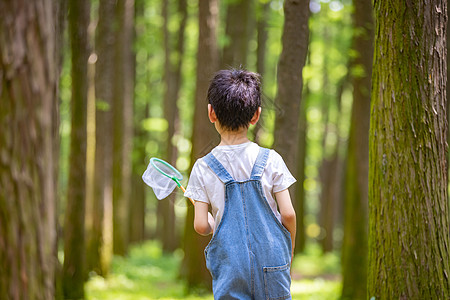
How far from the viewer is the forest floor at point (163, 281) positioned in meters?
9.73

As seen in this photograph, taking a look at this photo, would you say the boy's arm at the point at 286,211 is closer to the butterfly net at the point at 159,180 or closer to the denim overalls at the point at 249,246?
the denim overalls at the point at 249,246

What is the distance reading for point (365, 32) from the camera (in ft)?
28.8

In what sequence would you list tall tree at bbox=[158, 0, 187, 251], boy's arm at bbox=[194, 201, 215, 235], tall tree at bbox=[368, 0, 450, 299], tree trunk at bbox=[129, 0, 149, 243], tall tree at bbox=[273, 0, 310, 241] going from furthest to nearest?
tree trunk at bbox=[129, 0, 149, 243]
tall tree at bbox=[158, 0, 187, 251]
tall tree at bbox=[273, 0, 310, 241]
tall tree at bbox=[368, 0, 450, 299]
boy's arm at bbox=[194, 201, 215, 235]

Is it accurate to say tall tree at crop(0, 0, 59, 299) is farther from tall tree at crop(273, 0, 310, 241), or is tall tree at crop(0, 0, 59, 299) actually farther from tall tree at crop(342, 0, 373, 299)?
tall tree at crop(342, 0, 373, 299)

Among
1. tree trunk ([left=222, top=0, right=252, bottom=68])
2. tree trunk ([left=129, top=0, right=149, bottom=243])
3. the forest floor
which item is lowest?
the forest floor

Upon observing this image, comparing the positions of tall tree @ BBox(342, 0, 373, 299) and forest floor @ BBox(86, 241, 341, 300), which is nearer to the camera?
tall tree @ BBox(342, 0, 373, 299)

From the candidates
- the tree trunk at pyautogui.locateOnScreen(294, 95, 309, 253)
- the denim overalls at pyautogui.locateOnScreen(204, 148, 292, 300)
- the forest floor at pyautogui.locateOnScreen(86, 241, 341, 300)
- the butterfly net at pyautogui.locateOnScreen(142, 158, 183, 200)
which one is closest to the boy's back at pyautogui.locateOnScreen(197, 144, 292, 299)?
→ the denim overalls at pyautogui.locateOnScreen(204, 148, 292, 300)

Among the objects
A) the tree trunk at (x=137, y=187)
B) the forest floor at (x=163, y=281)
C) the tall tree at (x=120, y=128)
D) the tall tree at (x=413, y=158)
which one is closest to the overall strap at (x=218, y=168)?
the tall tree at (x=413, y=158)

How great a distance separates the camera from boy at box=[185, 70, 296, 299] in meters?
2.84

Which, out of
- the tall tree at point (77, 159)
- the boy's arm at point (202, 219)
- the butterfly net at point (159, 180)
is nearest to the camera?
the boy's arm at point (202, 219)

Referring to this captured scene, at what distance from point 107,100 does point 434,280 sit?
8.98 m

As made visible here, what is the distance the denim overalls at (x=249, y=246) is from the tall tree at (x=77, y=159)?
5988 millimetres

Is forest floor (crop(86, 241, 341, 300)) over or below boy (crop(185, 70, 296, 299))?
below

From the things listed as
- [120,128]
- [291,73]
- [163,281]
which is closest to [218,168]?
[291,73]
